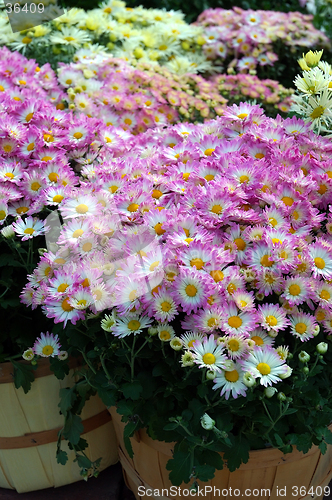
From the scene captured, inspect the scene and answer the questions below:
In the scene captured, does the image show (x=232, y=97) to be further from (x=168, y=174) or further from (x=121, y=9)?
(x=168, y=174)

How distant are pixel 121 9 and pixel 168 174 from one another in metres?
2.15

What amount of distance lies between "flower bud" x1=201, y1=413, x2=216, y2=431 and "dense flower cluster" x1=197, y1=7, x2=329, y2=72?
8.03 feet

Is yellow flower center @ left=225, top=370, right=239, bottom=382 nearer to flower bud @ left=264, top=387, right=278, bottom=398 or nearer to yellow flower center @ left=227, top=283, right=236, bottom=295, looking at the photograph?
flower bud @ left=264, top=387, right=278, bottom=398

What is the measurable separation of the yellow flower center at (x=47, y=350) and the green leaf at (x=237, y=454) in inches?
20.3

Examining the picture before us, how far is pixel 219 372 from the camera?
1.01m

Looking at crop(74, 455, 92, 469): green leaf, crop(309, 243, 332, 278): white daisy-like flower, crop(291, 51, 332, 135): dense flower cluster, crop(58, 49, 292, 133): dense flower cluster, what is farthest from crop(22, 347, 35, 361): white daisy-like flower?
crop(291, 51, 332, 135): dense flower cluster

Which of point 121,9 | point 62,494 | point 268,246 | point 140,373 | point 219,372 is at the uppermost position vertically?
point 121,9

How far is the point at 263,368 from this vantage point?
0.99 m

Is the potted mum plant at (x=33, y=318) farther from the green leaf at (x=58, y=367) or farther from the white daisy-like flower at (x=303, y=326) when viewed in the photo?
the white daisy-like flower at (x=303, y=326)

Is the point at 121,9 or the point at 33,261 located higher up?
the point at 121,9

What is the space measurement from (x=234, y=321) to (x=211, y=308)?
0.06 m

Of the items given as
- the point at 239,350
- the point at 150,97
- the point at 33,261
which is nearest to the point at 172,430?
the point at 239,350

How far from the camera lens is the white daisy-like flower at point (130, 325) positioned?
1040mm

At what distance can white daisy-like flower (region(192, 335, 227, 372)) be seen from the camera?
98 cm
